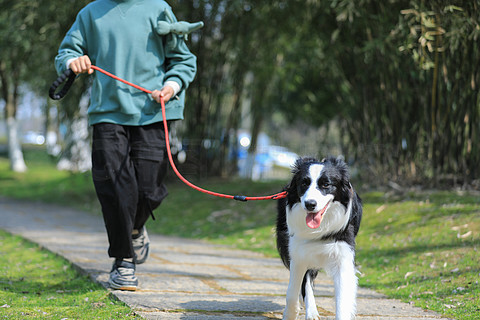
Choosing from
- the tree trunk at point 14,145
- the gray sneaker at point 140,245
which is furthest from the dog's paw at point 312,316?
the tree trunk at point 14,145

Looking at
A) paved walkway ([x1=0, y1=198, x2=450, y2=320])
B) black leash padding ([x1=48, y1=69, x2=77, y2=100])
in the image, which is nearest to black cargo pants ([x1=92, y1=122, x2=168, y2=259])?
black leash padding ([x1=48, y1=69, x2=77, y2=100])

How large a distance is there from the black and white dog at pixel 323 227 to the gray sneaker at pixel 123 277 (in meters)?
0.98

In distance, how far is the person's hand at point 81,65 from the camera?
3.19m

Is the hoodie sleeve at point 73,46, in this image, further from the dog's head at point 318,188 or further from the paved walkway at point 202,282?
the dog's head at point 318,188

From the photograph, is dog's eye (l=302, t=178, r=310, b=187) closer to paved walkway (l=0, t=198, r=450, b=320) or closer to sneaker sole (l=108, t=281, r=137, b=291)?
paved walkway (l=0, t=198, r=450, b=320)

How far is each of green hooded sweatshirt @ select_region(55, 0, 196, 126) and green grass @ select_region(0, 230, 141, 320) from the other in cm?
102

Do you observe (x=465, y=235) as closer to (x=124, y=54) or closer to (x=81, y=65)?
(x=124, y=54)

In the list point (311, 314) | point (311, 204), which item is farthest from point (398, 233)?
point (311, 204)

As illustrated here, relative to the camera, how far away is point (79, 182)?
42.4ft

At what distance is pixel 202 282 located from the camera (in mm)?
3754

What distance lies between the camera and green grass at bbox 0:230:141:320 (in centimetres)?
288

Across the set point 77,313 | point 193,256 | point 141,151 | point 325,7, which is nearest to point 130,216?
point 141,151

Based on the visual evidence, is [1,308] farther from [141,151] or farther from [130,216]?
[141,151]

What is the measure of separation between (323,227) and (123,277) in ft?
4.24
